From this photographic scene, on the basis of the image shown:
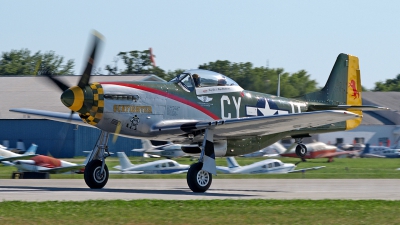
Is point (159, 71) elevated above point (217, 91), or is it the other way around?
point (159, 71)

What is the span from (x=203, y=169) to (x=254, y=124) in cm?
175

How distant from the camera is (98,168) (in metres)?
17.3

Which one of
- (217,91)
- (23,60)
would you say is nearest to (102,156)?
(217,91)

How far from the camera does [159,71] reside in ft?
287

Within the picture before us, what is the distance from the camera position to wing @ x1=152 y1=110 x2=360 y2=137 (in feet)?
51.9

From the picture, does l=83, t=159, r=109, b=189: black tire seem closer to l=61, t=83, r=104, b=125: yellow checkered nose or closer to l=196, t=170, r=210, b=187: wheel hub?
l=61, t=83, r=104, b=125: yellow checkered nose

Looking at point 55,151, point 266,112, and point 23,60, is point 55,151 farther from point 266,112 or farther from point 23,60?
point 23,60

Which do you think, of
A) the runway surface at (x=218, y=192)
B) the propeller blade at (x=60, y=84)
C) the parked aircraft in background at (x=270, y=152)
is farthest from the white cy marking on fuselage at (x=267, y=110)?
the parked aircraft in background at (x=270, y=152)

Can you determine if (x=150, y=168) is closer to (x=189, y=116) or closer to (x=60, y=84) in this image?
(x=189, y=116)

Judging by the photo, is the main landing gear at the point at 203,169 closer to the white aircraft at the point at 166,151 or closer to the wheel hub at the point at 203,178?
the wheel hub at the point at 203,178

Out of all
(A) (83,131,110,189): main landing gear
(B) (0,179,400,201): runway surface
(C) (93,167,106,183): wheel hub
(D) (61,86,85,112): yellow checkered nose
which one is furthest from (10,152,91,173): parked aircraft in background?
(D) (61,86,85,112): yellow checkered nose

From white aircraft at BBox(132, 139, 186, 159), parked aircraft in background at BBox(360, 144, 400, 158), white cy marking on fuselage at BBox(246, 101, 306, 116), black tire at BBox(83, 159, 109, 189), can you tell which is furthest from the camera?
parked aircraft in background at BBox(360, 144, 400, 158)

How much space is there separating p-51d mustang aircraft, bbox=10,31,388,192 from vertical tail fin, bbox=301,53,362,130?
2.73m

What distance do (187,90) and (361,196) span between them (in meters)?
5.38
